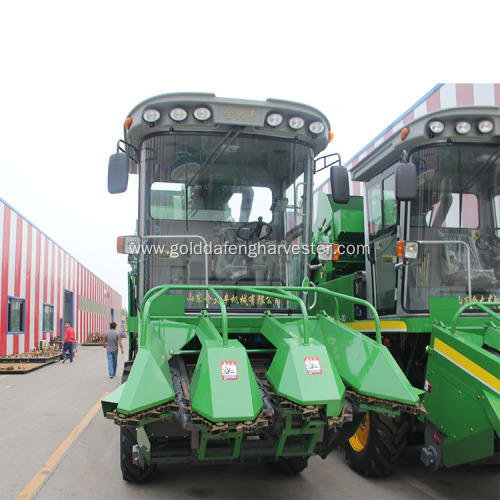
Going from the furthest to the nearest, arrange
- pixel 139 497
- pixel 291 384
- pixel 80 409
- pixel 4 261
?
pixel 4 261 < pixel 80 409 < pixel 139 497 < pixel 291 384

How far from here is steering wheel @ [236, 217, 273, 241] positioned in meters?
5.39

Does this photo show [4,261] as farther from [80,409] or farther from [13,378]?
[80,409]

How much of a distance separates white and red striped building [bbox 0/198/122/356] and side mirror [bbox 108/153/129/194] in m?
16.1

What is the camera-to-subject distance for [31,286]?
22.8 metres

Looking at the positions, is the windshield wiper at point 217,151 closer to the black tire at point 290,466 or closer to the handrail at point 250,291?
the handrail at point 250,291

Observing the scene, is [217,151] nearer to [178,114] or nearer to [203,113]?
[203,113]

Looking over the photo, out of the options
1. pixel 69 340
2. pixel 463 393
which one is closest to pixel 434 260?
pixel 463 393

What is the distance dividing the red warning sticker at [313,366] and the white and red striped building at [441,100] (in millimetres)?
5660

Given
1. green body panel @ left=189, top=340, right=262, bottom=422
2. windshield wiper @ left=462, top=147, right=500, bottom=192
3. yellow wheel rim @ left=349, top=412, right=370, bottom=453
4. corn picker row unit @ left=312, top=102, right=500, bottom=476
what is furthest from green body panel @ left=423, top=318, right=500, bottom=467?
green body panel @ left=189, top=340, right=262, bottom=422

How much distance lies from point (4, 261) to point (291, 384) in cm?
1882

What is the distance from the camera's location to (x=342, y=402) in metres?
A: 3.36

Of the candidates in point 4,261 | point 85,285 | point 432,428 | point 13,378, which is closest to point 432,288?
point 432,428

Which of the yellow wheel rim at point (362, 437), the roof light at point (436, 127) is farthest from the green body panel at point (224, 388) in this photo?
the roof light at point (436, 127)

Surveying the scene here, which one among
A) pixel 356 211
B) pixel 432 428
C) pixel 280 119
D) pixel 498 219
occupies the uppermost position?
pixel 280 119
